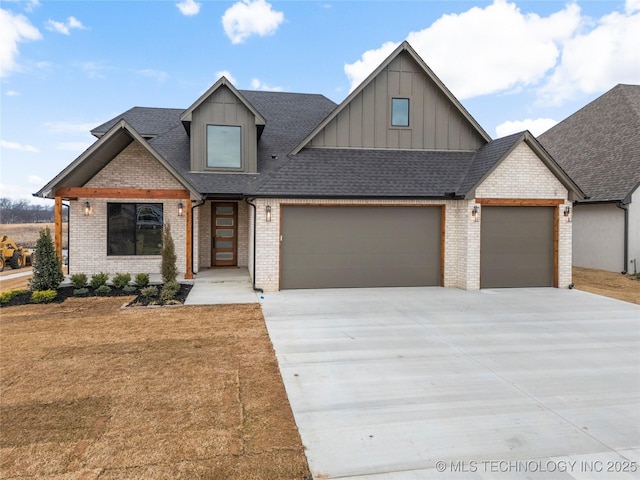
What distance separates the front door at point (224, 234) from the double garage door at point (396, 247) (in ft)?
13.6

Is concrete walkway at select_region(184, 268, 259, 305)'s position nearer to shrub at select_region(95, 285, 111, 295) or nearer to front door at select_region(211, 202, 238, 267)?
front door at select_region(211, 202, 238, 267)

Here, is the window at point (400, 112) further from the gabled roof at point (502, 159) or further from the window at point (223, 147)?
the window at point (223, 147)

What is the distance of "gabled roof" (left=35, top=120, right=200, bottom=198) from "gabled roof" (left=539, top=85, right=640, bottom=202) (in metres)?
16.0

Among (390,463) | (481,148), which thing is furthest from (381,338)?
(481,148)

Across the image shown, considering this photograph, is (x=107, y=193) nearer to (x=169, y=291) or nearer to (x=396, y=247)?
(x=169, y=291)

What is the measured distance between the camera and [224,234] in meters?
15.0

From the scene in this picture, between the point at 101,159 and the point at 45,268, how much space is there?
359cm

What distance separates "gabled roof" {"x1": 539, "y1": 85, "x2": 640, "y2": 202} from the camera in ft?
53.9

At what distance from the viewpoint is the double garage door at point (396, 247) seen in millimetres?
11578

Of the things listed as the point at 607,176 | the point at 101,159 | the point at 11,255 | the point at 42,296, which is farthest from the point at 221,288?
the point at 607,176

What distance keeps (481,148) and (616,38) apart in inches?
470

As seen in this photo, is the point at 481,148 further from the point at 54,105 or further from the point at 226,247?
the point at 54,105

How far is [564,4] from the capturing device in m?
14.6

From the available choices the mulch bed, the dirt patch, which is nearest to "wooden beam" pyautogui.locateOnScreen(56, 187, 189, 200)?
the mulch bed
